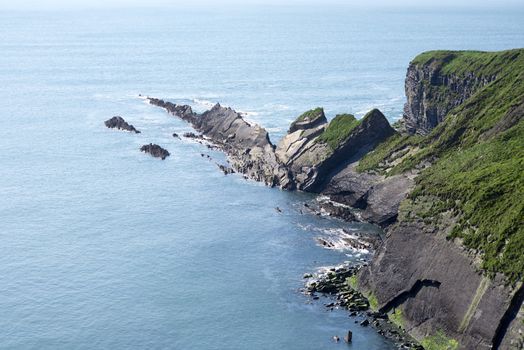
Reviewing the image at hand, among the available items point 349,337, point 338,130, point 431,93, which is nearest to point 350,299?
point 349,337

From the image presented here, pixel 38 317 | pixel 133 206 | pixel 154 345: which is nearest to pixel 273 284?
pixel 154 345

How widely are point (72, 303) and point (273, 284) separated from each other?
2386 cm

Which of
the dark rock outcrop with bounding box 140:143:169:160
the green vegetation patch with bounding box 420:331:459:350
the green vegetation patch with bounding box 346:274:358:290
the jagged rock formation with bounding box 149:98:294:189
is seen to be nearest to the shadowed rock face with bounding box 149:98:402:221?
the jagged rock formation with bounding box 149:98:294:189

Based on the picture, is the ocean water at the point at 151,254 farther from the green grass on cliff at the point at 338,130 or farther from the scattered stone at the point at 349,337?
the green grass on cliff at the point at 338,130

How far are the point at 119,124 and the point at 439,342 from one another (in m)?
112

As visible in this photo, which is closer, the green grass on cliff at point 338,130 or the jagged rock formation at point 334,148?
the jagged rock formation at point 334,148

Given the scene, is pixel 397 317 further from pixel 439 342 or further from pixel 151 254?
pixel 151 254

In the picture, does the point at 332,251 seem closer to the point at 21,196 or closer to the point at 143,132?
the point at 21,196

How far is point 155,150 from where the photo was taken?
495 ft

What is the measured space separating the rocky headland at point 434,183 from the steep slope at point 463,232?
15 cm

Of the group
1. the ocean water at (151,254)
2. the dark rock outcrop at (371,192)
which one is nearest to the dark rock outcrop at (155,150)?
the ocean water at (151,254)

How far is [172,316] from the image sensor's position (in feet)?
279

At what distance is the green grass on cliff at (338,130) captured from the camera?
13000 cm

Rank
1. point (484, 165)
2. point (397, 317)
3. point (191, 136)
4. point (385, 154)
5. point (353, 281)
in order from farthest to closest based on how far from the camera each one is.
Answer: point (191, 136)
point (385, 154)
point (484, 165)
point (353, 281)
point (397, 317)
